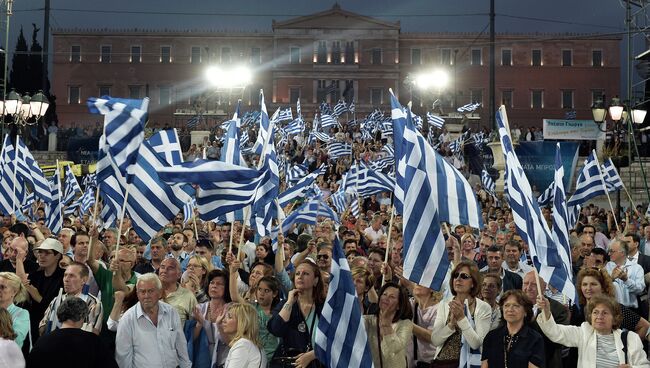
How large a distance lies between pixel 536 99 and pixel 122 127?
241 feet

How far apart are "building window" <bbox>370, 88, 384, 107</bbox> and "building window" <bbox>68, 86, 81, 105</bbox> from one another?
23557mm

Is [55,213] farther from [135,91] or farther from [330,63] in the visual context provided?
[135,91]

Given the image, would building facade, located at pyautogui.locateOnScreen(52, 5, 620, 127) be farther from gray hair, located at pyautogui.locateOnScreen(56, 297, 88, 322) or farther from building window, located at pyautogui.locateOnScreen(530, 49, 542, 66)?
gray hair, located at pyautogui.locateOnScreen(56, 297, 88, 322)

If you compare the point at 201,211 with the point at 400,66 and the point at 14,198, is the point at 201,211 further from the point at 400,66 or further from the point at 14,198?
the point at 400,66

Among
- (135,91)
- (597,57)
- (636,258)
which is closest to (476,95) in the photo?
(597,57)

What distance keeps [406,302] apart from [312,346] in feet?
2.58

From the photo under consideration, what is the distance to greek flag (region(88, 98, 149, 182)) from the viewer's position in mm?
8227

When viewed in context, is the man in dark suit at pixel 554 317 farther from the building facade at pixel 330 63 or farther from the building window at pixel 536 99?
the building window at pixel 536 99

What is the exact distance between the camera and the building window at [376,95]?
251 feet

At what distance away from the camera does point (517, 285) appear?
356 inches

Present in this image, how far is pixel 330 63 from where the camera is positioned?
78.2 metres

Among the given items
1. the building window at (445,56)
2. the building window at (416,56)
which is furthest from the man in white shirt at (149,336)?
the building window at (445,56)

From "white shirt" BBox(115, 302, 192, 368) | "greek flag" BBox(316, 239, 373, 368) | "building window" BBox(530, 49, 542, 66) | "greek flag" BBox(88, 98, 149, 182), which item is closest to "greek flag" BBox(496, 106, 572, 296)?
"greek flag" BBox(316, 239, 373, 368)

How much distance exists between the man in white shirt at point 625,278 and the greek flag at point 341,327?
3.59m
